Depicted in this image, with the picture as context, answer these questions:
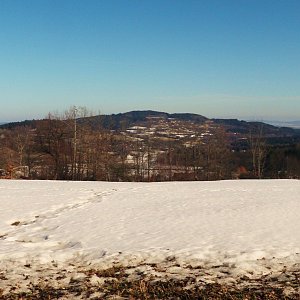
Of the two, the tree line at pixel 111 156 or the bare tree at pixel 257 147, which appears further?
the bare tree at pixel 257 147

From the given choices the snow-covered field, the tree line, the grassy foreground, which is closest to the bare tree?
the tree line

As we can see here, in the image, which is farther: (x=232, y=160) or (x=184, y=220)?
(x=232, y=160)

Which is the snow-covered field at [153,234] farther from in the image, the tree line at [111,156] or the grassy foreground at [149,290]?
the tree line at [111,156]

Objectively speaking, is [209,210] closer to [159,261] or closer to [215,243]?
[215,243]

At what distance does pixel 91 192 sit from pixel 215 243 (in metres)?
12.5

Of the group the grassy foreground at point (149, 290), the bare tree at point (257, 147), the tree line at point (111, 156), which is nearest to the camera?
the grassy foreground at point (149, 290)

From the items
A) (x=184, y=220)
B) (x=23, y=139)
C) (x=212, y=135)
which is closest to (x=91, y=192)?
(x=184, y=220)

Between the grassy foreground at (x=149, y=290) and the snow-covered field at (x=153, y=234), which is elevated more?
the grassy foreground at (x=149, y=290)

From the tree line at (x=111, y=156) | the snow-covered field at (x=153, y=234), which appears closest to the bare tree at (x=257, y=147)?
the tree line at (x=111, y=156)

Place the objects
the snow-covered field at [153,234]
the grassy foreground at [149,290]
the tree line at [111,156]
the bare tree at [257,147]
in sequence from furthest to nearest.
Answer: the bare tree at [257,147], the tree line at [111,156], the snow-covered field at [153,234], the grassy foreground at [149,290]

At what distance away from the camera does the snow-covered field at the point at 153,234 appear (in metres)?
8.70

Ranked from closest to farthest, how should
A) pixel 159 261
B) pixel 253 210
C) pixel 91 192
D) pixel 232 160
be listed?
1. pixel 159 261
2. pixel 253 210
3. pixel 91 192
4. pixel 232 160

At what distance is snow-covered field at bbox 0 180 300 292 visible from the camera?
8.70 m

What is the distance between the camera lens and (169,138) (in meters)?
67.9
